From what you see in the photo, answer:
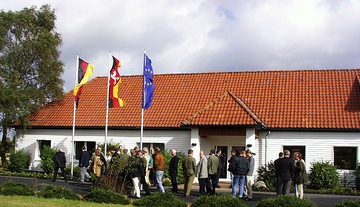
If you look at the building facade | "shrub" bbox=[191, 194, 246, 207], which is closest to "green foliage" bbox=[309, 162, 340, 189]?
the building facade

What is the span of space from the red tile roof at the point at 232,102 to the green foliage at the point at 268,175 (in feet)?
7.11

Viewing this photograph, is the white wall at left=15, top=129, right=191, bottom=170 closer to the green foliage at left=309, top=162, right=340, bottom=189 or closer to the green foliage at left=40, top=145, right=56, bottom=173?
the green foliage at left=40, top=145, right=56, bottom=173

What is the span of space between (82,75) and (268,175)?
34.1ft

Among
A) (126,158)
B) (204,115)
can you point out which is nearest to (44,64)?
(204,115)

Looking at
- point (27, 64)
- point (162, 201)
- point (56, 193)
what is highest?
point (27, 64)

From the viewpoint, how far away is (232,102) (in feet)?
74.6

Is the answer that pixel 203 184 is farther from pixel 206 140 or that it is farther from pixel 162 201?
pixel 206 140

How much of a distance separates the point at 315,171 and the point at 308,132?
2275 mm

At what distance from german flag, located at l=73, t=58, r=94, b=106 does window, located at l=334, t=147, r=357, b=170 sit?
12.9 metres

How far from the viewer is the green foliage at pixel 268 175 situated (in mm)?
20344

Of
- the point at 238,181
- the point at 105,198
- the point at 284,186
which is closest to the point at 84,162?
the point at 105,198

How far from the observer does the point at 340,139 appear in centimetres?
2169

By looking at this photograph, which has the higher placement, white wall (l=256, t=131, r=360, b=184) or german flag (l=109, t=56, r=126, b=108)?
german flag (l=109, t=56, r=126, b=108)

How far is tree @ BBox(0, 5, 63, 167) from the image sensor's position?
26672 mm
